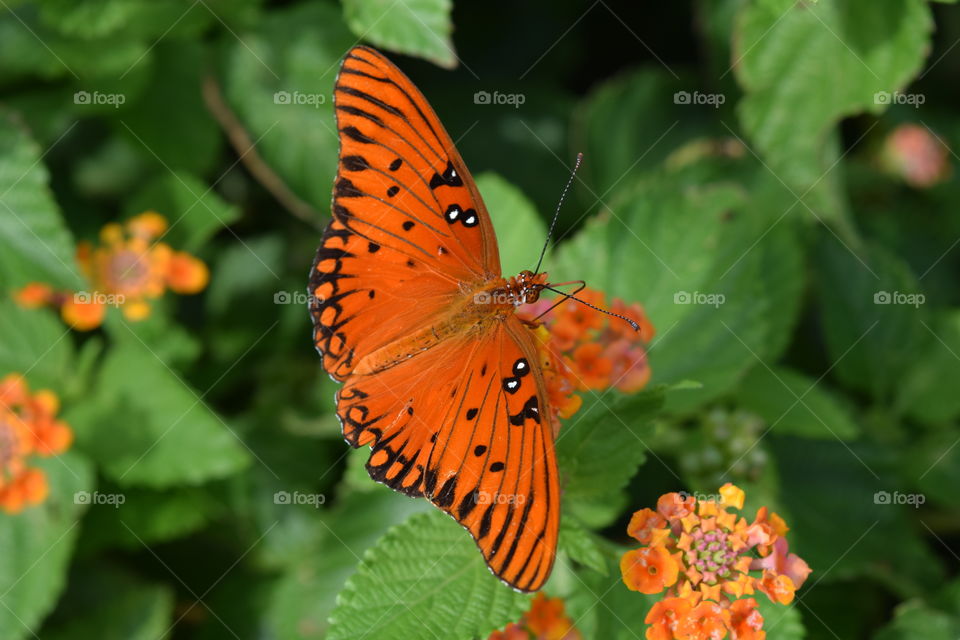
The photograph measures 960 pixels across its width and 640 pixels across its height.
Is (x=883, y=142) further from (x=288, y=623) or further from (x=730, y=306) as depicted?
(x=288, y=623)

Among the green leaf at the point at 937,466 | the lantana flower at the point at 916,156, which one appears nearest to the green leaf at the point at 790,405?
the green leaf at the point at 937,466

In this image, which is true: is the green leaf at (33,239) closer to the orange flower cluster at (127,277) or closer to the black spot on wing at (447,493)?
the orange flower cluster at (127,277)

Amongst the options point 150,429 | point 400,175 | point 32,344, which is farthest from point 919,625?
point 32,344

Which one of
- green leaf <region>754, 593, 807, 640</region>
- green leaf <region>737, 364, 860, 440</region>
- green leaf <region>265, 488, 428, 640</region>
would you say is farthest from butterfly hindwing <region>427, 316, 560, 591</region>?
green leaf <region>737, 364, 860, 440</region>

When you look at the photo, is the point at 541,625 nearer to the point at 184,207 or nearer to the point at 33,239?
the point at 33,239

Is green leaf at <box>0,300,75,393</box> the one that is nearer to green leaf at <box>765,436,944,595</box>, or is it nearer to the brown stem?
the brown stem
